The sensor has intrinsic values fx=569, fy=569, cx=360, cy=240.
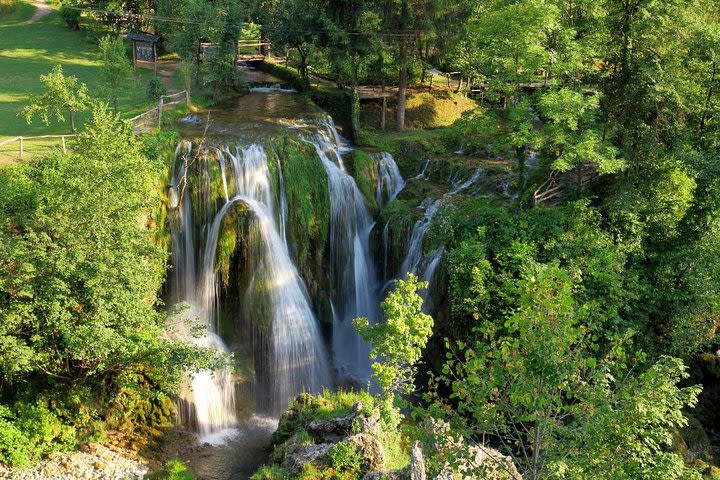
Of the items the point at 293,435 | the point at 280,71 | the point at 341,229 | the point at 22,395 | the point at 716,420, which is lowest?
the point at 716,420

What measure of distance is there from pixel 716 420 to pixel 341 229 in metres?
14.3

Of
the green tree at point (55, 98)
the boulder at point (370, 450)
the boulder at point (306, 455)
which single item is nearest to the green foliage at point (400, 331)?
the boulder at point (370, 450)

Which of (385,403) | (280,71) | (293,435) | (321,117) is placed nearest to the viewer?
(385,403)

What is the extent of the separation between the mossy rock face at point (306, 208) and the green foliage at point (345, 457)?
369 inches

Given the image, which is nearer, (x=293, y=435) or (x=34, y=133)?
(x=293, y=435)

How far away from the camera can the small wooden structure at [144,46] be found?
3541 centimetres

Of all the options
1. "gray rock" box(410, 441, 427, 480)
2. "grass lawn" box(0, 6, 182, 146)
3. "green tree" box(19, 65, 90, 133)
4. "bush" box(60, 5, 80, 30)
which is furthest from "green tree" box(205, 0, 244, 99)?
"gray rock" box(410, 441, 427, 480)

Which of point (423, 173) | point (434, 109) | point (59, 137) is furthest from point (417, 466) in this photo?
point (434, 109)

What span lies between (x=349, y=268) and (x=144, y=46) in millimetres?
23836

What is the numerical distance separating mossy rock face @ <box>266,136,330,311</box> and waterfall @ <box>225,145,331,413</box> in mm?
556

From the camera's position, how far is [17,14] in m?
50.7

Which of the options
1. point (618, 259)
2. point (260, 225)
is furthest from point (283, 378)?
point (618, 259)

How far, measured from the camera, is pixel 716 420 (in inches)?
715

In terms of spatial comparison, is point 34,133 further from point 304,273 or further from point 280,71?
point 280,71
